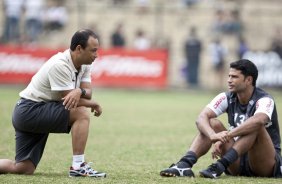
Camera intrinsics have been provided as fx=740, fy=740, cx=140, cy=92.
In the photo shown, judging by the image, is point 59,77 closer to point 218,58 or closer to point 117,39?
point 117,39

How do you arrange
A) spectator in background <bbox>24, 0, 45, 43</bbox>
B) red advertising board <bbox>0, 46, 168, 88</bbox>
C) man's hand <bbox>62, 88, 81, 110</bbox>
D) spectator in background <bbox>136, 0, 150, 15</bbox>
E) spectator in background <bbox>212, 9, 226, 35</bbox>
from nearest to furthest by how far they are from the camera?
man's hand <bbox>62, 88, 81, 110</bbox>
red advertising board <bbox>0, 46, 168, 88</bbox>
spectator in background <bbox>24, 0, 45, 43</bbox>
spectator in background <bbox>212, 9, 226, 35</bbox>
spectator in background <bbox>136, 0, 150, 15</bbox>

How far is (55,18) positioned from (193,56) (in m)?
5.61

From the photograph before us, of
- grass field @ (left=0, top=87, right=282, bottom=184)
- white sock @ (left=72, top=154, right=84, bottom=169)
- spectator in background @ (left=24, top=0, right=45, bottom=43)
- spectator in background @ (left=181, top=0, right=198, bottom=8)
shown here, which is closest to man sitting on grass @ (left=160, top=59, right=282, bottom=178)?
grass field @ (left=0, top=87, right=282, bottom=184)

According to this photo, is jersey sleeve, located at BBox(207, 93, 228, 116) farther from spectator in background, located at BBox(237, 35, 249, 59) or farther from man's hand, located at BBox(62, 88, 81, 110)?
spectator in background, located at BBox(237, 35, 249, 59)

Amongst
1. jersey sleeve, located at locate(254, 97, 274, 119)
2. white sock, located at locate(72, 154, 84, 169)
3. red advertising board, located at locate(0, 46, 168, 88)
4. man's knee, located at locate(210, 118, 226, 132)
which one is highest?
jersey sleeve, located at locate(254, 97, 274, 119)

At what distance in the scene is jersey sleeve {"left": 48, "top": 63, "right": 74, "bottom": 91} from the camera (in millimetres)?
8195

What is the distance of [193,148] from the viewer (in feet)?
28.0

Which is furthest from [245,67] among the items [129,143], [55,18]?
[55,18]

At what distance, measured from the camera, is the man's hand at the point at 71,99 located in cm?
809

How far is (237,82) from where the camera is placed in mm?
8508

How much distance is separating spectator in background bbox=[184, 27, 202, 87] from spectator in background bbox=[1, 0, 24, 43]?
6501 mm

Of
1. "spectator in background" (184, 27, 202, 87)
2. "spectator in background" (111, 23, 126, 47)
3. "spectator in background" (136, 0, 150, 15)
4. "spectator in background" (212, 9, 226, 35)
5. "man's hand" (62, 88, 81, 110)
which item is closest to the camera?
"man's hand" (62, 88, 81, 110)

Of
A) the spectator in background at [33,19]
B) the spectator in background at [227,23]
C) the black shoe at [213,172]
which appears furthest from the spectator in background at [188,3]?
the black shoe at [213,172]

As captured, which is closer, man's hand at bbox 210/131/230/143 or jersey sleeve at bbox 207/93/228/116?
man's hand at bbox 210/131/230/143
